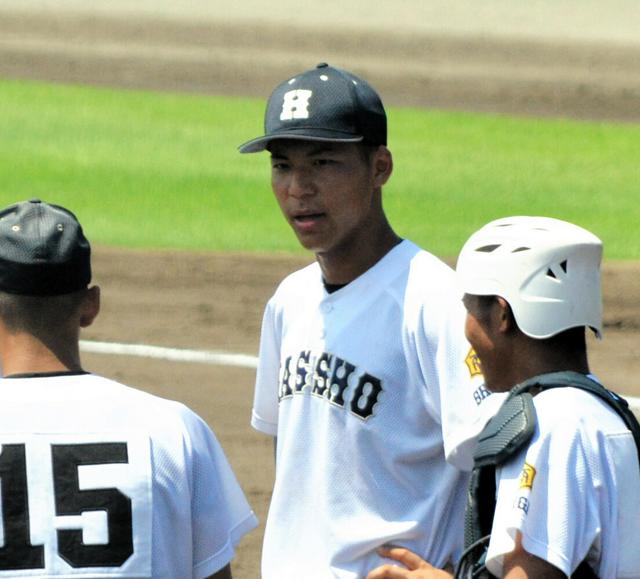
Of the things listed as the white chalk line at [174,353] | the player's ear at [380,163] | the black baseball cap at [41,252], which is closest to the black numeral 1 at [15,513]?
the black baseball cap at [41,252]

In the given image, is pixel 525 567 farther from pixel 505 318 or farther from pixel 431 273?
pixel 431 273

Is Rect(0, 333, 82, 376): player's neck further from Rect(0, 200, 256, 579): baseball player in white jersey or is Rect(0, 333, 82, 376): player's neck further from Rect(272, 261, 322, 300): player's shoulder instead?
Rect(272, 261, 322, 300): player's shoulder

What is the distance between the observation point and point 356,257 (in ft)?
Result: 14.9

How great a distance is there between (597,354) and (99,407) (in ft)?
25.8

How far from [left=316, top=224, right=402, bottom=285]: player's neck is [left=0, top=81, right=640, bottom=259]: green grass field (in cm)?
914

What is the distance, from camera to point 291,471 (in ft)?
14.5

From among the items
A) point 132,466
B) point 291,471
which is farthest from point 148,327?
point 132,466

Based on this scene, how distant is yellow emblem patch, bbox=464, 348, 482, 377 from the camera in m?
4.19

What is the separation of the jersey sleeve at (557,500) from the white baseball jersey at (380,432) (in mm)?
637

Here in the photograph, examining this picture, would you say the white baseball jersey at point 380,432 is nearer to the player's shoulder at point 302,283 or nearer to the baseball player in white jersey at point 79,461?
the player's shoulder at point 302,283

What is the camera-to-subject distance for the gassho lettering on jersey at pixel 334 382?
4.30 meters

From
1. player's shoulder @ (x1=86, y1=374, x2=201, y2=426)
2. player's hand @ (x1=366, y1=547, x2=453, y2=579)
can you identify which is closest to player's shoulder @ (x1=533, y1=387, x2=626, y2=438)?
player's hand @ (x1=366, y1=547, x2=453, y2=579)

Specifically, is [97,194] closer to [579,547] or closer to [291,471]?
[291,471]

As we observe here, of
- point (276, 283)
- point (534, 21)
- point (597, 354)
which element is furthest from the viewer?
point (534, 21)
